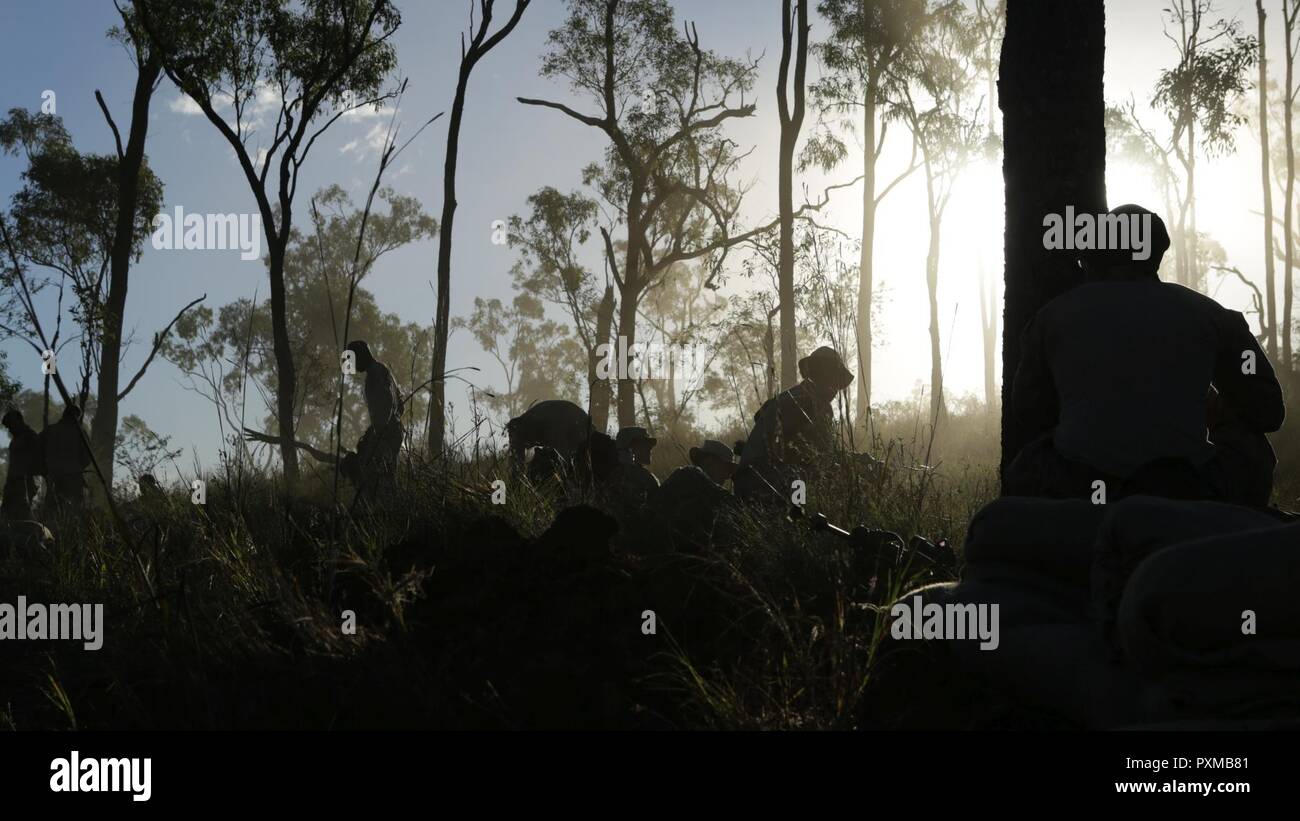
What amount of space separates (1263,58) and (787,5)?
15.3 metres

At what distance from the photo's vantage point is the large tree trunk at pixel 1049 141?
362 centimetres

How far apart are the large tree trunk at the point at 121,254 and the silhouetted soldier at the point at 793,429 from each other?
42.5 ft

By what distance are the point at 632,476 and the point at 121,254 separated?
12926 millimetres

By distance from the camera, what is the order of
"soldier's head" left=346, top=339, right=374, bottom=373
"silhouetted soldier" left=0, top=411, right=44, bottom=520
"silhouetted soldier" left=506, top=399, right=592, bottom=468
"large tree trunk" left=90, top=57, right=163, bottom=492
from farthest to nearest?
1. "large tree trunk" left=90, top=57, right=163, bottom=492
2. "silhouetted soldier" left=0, top=411, right=44, bottom=520
3. "silhouetted soldier" left=506, top=399, right=592, bottom=468
4. "soldier's head" left=346, top=339, right=374, bottom=373

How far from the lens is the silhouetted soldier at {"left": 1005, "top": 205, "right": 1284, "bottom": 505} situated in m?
2.69

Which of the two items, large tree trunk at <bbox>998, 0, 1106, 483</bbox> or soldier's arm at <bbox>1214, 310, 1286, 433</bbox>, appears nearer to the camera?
soldier's arm at <bbox>1214, 310, 1286, 433</bbox>

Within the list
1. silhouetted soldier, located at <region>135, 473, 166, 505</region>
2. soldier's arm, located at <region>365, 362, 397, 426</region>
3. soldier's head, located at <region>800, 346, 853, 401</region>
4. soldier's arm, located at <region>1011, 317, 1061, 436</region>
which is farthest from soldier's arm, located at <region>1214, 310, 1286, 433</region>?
soldier's arm, located at <region>365, 362, 397, 426</region>

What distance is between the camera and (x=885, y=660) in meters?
2.54

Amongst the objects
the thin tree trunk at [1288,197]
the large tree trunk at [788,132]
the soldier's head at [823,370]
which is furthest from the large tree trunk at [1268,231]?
the soldier's head at [823,370]

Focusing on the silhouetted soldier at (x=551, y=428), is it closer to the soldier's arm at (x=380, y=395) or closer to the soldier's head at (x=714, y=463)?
the soldier's arm at (x=380, y=395)

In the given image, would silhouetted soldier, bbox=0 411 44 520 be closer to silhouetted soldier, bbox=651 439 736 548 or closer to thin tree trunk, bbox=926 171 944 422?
silhouetted soldier, bbox=651 439 736 548

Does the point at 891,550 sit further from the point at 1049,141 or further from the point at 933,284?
the point at 933,284
